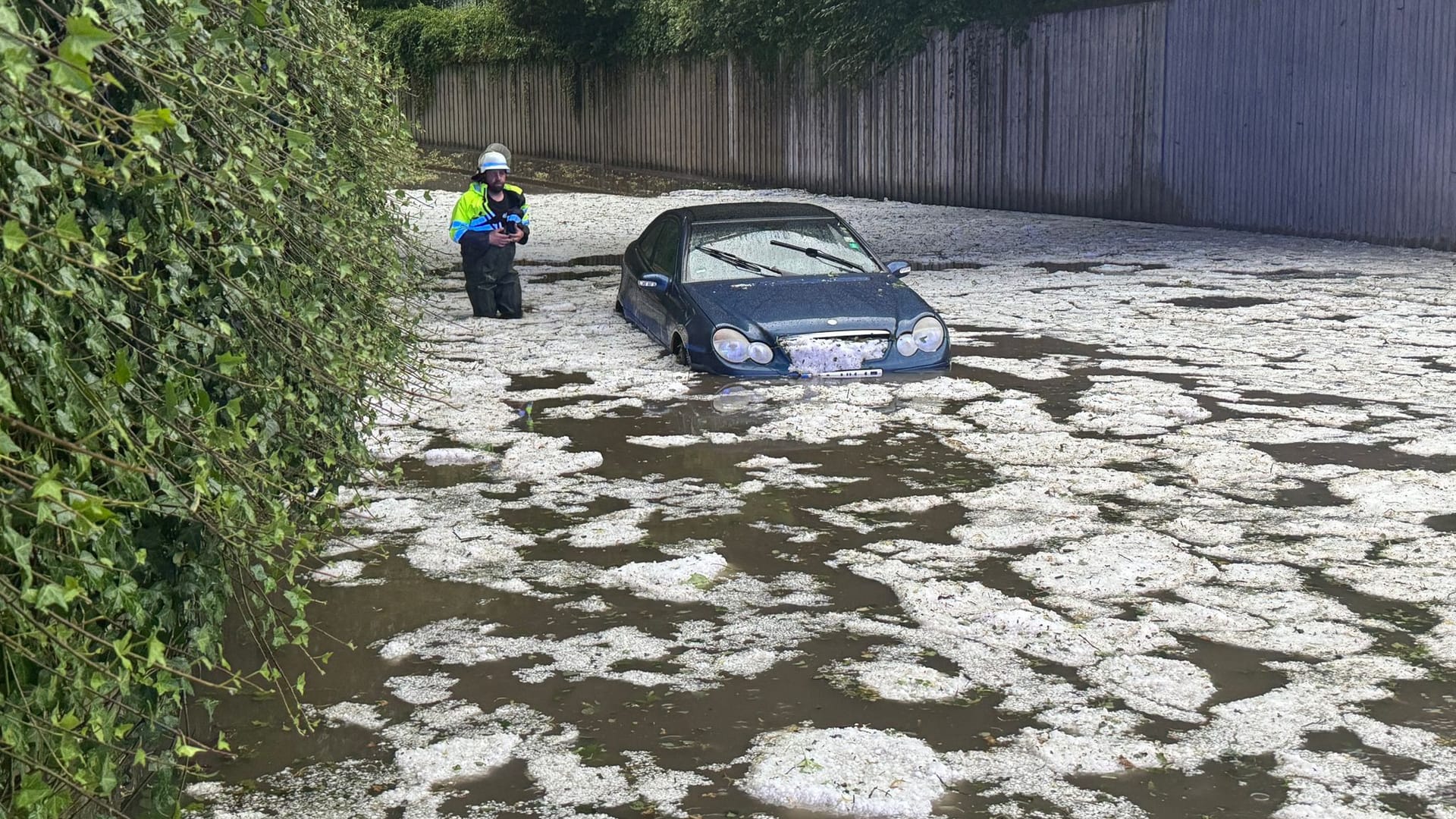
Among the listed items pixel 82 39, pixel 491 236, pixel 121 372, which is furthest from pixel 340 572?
pixel 491 236

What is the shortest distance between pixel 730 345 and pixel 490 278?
163 inches

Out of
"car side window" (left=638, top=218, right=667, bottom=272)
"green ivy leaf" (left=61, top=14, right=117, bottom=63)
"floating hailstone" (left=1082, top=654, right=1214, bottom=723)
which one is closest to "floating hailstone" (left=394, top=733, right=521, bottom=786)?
"floating hailstone" (left=1082, top=654, right=1214, bottom=723)

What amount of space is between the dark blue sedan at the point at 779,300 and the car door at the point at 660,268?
0.01 meters

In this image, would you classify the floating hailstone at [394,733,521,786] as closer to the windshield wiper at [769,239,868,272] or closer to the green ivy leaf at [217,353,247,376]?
the green ivy leaf at [217,353,247,376]

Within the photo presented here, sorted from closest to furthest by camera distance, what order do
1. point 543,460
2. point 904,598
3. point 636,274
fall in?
point 904,598
point 543,460
point 636,274

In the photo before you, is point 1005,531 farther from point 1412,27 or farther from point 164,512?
point 1412,27

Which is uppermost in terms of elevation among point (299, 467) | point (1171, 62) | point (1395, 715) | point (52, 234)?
point (1171, 62)

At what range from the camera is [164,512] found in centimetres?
343

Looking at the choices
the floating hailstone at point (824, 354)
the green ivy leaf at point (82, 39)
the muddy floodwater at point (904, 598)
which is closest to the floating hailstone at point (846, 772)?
the muddy floodwater at point (904, 598)

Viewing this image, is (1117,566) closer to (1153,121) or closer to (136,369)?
(136,369)

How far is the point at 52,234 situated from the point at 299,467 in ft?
11.8

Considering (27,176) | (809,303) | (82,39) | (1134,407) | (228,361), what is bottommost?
(1134,407)

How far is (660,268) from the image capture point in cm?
1198

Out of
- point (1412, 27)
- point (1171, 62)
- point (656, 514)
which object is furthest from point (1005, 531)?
point (1171, 62)
